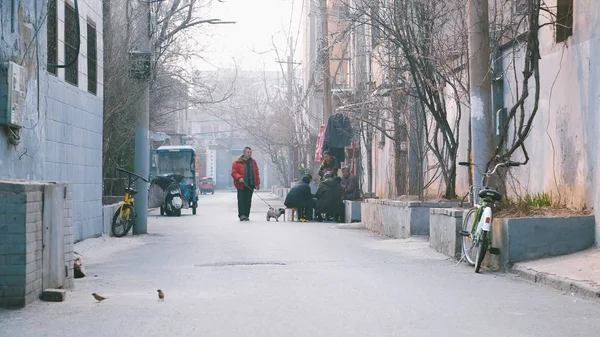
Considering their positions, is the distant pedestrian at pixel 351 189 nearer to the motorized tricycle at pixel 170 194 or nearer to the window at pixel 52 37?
the motorized tricycle at pixel 170 194

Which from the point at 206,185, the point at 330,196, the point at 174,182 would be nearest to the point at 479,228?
the point at 330,196

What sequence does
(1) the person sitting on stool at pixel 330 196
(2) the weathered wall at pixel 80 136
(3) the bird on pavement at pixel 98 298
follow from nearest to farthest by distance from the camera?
(3) the bird on pavement at pixel 98 298 → (2) the weathered wall at pixel 80 136 → (1) the person sitting on stool at pixel 330 196

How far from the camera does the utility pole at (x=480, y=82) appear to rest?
556 inches

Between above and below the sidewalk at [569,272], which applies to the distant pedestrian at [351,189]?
above

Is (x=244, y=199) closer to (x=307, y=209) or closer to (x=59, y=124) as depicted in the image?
(x=307, y=209)

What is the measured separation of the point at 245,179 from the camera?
25734 millimetres

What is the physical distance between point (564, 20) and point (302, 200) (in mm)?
15652

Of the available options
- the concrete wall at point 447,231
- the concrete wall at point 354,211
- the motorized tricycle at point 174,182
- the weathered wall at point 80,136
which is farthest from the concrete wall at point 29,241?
the motorized tricycle at point 174,182

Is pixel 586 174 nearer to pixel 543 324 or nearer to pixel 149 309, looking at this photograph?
pixel 543 324

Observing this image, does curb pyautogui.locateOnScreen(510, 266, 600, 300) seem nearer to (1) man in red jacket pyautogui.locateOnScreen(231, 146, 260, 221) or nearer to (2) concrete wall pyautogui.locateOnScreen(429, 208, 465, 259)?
(2) concrete wall pyautogui.locateOnScreen(429, 208, 465, 259)

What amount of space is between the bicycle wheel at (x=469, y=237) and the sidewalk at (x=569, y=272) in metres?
0.97

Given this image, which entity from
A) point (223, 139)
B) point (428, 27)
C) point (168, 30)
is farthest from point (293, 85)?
point (223, 139)

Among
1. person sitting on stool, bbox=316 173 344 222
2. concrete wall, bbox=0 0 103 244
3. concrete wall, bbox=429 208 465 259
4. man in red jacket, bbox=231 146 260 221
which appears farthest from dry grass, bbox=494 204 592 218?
person sitting on stool, bbox=316 173 344 222

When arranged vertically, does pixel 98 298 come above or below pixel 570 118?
below
